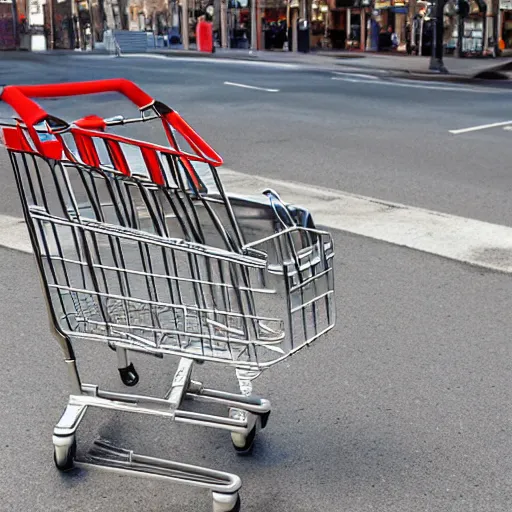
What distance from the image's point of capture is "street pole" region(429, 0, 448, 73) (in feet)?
79.9

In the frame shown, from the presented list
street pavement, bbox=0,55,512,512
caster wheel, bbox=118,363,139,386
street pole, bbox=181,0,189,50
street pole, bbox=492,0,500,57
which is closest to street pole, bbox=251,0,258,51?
Result: street pole, bbox=181,0,189,50

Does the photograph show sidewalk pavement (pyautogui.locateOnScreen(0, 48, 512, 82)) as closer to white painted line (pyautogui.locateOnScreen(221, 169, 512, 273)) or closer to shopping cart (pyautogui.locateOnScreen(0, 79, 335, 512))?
white painted line (pyautogui.locateOnScreen(221, 169, 512, 273))

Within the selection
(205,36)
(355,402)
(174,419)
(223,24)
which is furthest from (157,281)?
(223,24)

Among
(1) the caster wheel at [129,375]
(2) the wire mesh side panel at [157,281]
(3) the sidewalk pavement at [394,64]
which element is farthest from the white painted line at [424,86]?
(2) the wire mesh side panel at [157,281]

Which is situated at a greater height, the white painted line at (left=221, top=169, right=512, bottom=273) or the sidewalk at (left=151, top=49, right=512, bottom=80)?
the white painted line at (left=221, top=169, right=512, bottom=273)

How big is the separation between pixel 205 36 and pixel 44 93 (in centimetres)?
3778

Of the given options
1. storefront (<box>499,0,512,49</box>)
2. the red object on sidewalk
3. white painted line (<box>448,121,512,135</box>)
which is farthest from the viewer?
the red object on sidewalk

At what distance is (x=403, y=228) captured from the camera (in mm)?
6969

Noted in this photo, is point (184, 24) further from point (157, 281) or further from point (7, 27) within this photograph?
point (157, 281)

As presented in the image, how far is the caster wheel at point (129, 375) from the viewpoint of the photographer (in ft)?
13.0

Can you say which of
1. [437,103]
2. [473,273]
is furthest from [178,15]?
[473,273]

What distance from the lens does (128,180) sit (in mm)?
3223

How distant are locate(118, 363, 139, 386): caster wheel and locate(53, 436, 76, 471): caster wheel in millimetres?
613

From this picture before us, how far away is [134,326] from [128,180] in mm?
516
